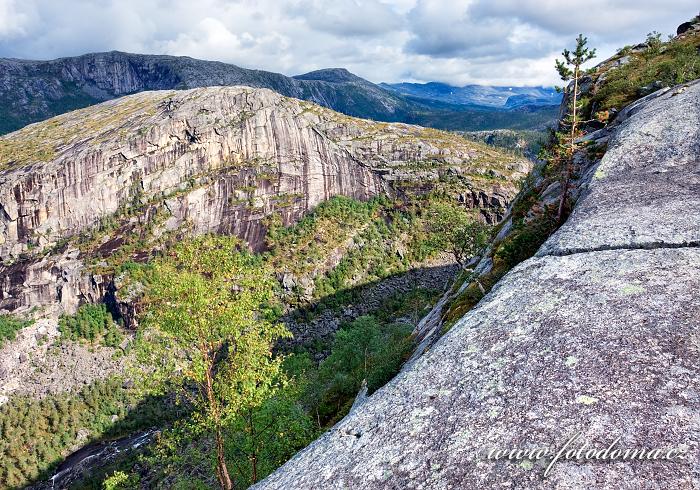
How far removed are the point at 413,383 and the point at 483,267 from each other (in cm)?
2063

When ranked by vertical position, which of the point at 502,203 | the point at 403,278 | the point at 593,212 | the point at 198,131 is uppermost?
the point at 198,131

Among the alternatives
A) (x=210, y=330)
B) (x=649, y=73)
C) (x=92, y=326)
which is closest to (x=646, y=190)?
(x=210, y=330)

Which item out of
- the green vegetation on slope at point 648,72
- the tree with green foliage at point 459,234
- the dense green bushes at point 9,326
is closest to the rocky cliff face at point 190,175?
the dense green bushes at point 9,326

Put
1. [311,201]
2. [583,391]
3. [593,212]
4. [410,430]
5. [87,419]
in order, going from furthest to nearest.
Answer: [311,201]
[87,419]
[593,212]
[410,430]
[583,391]

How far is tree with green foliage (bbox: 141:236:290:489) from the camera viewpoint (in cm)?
1889

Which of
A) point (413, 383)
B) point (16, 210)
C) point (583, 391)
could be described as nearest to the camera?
point (583, 391)

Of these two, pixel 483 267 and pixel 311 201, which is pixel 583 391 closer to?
pixel 483 267

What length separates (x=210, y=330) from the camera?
19.7 m

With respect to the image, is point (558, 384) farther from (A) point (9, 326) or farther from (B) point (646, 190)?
(A) point (9, 326)

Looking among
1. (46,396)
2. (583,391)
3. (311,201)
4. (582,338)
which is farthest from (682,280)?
(311,201)

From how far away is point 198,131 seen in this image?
14488cm

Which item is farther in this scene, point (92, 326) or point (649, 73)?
point (92, 326)

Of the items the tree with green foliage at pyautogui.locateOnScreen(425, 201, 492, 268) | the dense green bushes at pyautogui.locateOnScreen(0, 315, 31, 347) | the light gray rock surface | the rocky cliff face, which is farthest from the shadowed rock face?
the dense green bushes at pyautogui.locateOnScreen(0, 315, 31, 347)

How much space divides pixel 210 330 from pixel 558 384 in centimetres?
1670
